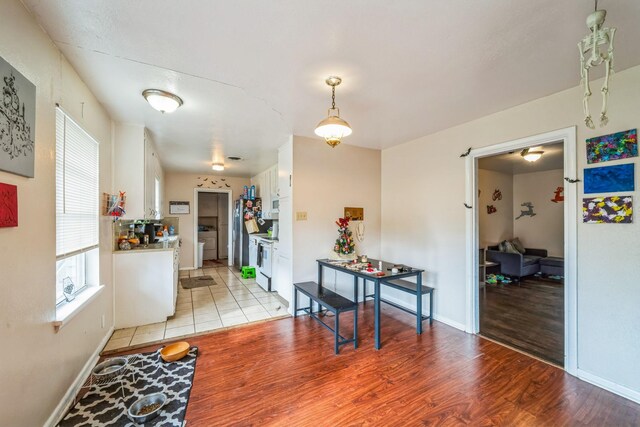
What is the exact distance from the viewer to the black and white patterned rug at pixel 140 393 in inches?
69.8

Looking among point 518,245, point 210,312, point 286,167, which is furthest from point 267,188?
point 518,245

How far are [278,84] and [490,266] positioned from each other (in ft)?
19.2

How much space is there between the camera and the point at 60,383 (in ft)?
5.94

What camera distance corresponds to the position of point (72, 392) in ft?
6.48

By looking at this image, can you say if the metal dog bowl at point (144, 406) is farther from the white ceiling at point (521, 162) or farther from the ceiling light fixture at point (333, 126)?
the white ceiling at point (521, 162)

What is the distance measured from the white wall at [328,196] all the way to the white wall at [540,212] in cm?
499

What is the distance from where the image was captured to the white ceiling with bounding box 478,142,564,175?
4885mm

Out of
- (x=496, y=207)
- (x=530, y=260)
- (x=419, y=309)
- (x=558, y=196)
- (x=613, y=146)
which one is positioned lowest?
(x=419, y=309)

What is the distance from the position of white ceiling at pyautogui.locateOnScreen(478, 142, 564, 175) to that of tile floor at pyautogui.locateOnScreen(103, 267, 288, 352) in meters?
4.64

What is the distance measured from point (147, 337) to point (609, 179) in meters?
4.54

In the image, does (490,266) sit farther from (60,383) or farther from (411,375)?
(60,383)

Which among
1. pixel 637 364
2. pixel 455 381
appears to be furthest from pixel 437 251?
pixel 637 364

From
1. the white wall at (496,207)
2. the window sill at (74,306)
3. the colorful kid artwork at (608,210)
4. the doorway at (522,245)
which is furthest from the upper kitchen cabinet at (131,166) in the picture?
the white wall at (496,207)

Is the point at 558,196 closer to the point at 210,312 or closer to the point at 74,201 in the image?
the point at 210,312
